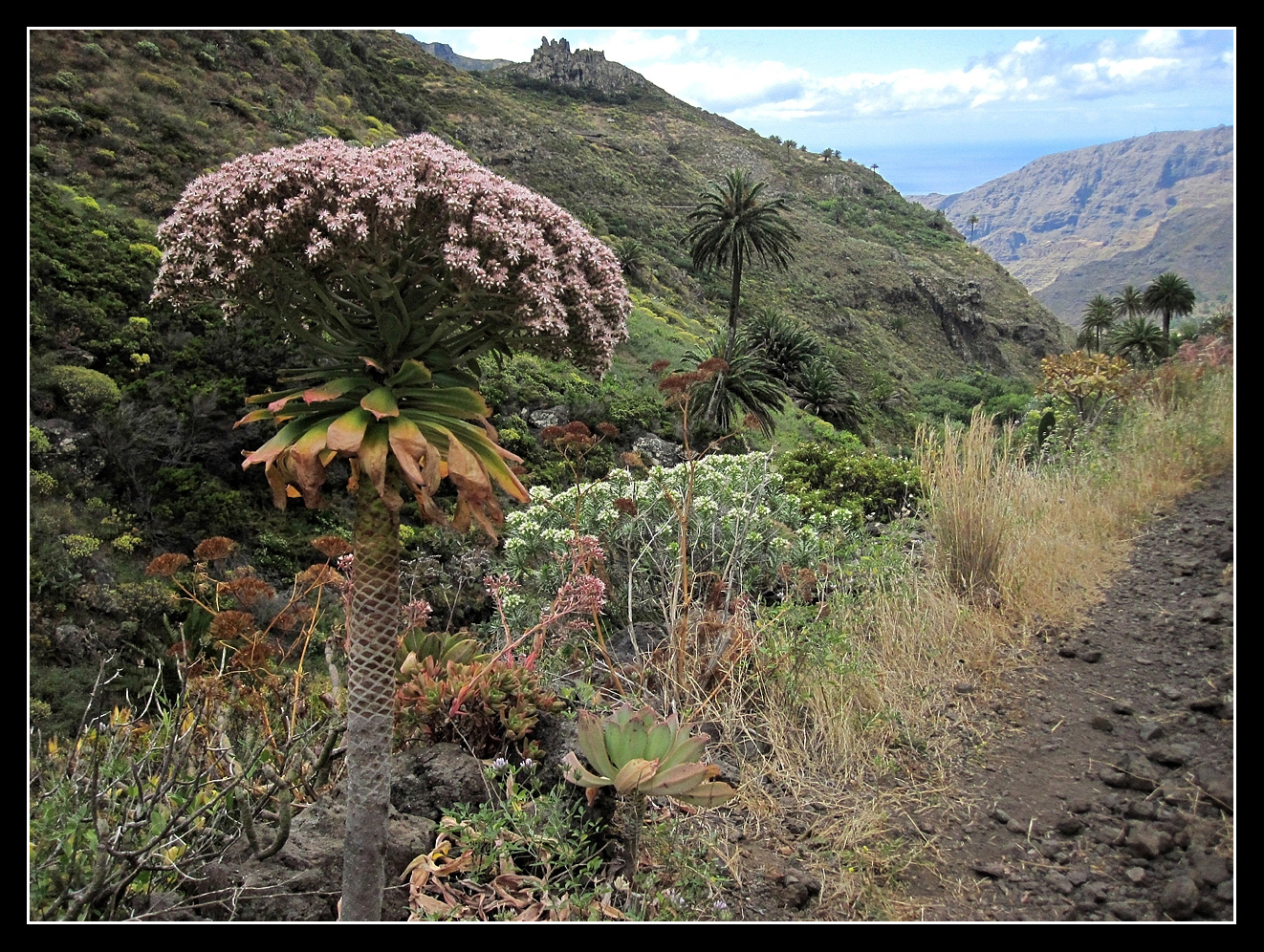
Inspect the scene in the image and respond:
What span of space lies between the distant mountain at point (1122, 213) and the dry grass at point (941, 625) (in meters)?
0.80

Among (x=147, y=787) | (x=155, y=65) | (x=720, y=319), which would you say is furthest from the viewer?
(x=720, y=319)

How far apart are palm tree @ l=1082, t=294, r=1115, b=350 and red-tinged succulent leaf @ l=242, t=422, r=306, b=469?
100 ft

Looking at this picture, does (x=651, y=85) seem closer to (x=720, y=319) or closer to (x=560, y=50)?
(x=560, y=50)

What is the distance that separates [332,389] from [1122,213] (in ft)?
32.1

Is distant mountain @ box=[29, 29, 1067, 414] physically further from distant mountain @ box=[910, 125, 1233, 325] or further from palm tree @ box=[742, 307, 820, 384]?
distant mountain @ box=[910, 125, 1233, 325]

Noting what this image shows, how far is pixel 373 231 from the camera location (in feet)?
6.55

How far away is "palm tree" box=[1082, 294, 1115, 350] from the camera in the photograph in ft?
98.0

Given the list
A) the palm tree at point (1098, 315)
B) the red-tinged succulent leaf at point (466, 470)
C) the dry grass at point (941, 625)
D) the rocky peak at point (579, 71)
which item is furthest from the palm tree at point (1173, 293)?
the rocky peak at point (579, 71)

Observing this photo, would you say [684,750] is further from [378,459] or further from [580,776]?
[378,459]

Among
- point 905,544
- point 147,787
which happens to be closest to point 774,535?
point 905,544

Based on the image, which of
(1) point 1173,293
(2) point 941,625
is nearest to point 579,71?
(1) point 1173,293

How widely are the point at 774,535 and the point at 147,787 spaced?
4.47 m

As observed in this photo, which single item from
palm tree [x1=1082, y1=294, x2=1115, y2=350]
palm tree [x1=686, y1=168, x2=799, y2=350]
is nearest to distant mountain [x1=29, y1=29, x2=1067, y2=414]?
palm tree [x1=686, y1=168, x2=799, y2=350]
